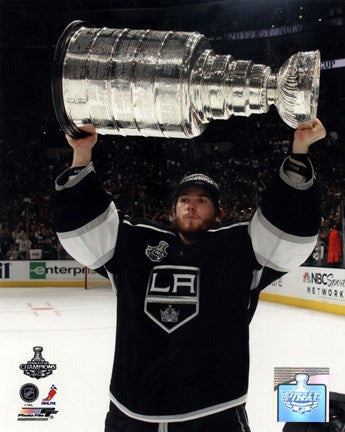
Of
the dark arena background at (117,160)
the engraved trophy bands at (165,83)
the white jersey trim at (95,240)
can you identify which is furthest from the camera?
the dark arena background at (117,160)

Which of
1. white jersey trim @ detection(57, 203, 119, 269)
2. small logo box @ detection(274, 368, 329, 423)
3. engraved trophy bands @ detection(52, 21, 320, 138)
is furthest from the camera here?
small logo box @ detection(274, 368, 329, 423)

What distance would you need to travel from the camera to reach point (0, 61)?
2.61 meters

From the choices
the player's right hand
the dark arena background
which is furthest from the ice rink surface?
the player's right hand

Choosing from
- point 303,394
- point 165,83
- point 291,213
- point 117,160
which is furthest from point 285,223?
point 303,394

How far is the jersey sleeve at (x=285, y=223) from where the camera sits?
199cm

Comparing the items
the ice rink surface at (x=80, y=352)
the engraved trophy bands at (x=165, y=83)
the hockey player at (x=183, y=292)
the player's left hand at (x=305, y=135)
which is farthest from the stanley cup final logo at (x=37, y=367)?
the player's left hand at (x=305, y=135)

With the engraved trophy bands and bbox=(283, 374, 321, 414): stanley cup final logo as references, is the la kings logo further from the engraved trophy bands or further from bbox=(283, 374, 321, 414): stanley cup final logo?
bbox=(283, 374, 321, 414): stanley cup final logo

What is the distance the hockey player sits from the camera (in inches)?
81.9

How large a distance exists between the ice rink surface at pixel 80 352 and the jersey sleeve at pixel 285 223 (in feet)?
1.15

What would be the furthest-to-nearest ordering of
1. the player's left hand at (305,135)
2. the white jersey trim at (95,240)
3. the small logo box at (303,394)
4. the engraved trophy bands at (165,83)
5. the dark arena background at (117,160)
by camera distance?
the small logo box at (303,394)
the dark arena background at (117,160)
the white jersey trim at (95,240)
the player's left hand at (305,135)
the engraved trophy bands at (165,83)

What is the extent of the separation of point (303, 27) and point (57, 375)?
57.9 inches

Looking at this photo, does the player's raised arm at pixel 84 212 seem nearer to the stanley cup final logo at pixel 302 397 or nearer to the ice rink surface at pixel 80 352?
the ice rink surface at pixel 80 352

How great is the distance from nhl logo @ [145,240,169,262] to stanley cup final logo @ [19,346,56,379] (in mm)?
761

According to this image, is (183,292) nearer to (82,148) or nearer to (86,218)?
(86,218)
